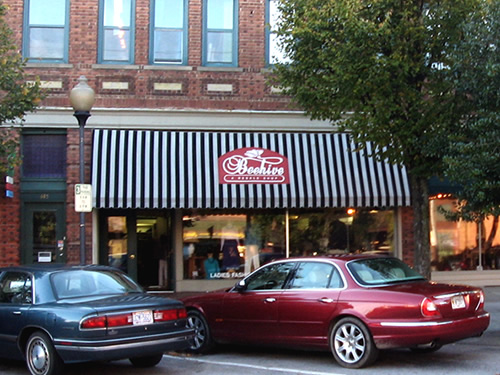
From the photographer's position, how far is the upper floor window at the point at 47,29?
51.6 ft

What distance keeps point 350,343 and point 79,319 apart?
3.29m

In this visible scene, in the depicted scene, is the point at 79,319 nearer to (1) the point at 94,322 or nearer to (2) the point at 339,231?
(1) the point at 94,322

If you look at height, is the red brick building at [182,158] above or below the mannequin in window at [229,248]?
above

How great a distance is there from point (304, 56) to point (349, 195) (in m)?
4.20

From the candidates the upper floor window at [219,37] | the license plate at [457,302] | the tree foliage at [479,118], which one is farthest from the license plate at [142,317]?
the upper floor window at [219,37]

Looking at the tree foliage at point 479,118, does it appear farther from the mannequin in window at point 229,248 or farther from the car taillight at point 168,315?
the mannequin in window at point 229,248

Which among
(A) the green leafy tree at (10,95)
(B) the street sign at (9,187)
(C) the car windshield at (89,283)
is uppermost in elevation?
(A) the green leafy tree at (10,95)

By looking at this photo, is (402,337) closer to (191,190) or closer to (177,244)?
(191,190)

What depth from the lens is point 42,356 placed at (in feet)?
24.2

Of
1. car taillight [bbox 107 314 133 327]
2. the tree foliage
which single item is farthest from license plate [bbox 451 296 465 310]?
car taillight [bbox 107 314 133 327]

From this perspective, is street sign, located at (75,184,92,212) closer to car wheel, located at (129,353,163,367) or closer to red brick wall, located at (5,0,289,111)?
car wheel, located at (129,353,163,367)

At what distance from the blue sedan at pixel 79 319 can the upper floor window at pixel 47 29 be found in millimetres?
8650

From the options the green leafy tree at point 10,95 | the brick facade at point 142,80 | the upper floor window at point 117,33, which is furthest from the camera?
the upper floor window at point 117,33

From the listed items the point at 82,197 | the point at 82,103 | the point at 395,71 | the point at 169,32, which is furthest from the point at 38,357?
the point at 169,32
